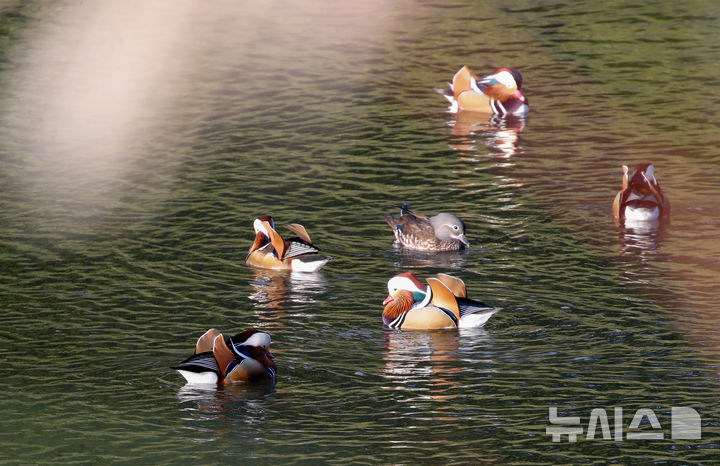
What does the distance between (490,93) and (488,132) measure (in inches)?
54.3

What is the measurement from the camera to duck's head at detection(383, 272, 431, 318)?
14172 mm

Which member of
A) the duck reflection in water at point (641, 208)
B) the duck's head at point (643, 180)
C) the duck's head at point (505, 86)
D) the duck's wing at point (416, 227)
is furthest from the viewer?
the duck's head at point (505, 86)

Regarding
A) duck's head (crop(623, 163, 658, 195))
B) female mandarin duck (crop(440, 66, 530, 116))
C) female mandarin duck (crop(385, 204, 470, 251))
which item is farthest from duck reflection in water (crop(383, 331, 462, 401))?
female mandarin duck (crop(440, 66, 530, 116))

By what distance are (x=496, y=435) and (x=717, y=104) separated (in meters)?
15.6

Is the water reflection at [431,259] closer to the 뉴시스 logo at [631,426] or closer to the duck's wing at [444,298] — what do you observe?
the duck's wing at [444,298]

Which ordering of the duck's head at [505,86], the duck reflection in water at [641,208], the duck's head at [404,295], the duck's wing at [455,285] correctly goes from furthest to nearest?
the duck's head at [505,86] < the duck reflection in water at [641,208] < the duck's wing at [455,285] < the duck's head at [404,295]

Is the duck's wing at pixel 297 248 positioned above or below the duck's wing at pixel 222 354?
above

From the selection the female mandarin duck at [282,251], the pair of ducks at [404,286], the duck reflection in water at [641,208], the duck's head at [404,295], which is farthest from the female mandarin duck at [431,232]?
the duck's head at [404,295]

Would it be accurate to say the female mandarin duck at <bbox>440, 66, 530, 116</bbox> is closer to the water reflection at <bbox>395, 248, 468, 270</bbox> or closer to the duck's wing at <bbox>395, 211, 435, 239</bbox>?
the duck's wing at <bbox>395, 211, 435, 239</bbox>

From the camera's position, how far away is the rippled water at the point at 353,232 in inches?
464

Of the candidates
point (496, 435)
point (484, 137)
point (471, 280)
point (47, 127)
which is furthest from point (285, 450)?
point (47, 127)

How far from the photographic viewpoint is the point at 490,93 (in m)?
25.3

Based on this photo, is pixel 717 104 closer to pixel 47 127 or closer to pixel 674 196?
pixel 674 196

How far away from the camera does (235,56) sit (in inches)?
1243
